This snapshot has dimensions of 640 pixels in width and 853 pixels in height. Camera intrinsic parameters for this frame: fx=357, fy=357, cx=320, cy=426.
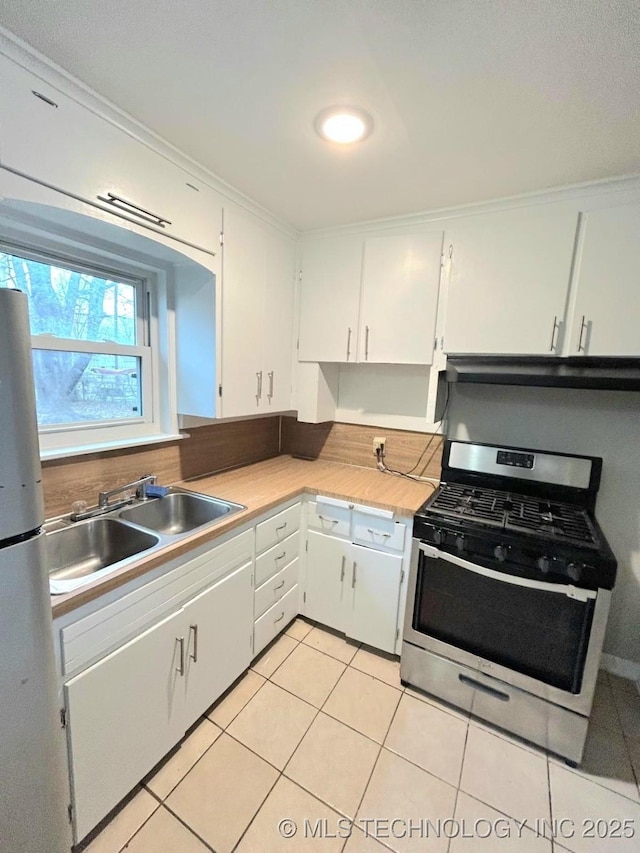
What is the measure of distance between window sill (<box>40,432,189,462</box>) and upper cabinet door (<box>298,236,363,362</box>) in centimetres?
96

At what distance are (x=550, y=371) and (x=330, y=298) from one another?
125 cm

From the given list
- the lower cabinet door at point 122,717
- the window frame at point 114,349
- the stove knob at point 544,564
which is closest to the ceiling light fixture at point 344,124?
the window frame at point 114,349

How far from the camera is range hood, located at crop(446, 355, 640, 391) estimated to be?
1.47 m

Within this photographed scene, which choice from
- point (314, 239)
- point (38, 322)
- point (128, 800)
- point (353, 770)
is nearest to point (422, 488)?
point (353, 770)

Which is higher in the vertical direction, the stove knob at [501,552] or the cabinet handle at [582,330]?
the cabinet handle at [582,330]

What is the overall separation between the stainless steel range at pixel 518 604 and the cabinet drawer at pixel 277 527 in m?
0.68

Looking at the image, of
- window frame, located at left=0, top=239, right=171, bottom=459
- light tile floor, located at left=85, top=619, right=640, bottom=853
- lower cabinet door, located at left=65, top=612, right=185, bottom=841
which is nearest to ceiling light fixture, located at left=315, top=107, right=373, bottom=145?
window frame, located at left=0, top=239, right=171, bottom=459

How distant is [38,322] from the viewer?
1427mm

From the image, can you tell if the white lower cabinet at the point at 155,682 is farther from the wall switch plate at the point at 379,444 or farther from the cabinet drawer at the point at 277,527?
the wall switch plate at the point at 379,444

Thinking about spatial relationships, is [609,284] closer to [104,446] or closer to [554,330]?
[554,330]

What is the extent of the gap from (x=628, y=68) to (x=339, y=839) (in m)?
2.49

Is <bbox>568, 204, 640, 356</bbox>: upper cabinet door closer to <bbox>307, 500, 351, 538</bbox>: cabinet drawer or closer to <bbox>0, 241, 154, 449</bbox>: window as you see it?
<bbox>307, 500, 351, 538</bbox>: cabinet drawer

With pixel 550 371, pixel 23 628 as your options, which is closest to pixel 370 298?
pixel 550 371

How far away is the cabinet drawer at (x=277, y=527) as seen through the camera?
1772 millimetres
